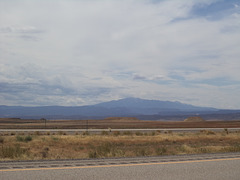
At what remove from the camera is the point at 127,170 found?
750 cm

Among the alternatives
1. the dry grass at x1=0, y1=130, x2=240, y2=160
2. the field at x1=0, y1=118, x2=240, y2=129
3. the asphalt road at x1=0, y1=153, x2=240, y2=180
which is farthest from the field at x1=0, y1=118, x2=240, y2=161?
the field at x1=0, y1=118, x2=240, y2=129

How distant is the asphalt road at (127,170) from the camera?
681cm

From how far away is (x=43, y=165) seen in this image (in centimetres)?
806

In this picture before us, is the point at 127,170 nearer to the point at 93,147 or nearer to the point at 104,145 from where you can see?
the point at 104,145

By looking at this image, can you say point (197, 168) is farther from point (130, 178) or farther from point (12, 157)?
point (12, 157)

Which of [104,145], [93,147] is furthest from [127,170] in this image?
[93,147]

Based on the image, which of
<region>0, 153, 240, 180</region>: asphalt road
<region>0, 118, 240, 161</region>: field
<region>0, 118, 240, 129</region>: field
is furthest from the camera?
<region>0, 118, 240, 129</region>: field

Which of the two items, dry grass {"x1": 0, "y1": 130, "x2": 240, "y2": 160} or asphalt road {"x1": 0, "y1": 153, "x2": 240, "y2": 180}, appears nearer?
asphalt road {"x1": 0, "y1": 153, "x2": 240, "y2": 180}

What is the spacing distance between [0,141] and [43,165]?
58.7 feet

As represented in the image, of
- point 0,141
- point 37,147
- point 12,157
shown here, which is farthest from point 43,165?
point 0,141

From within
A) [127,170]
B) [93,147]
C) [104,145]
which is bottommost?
[93,147]

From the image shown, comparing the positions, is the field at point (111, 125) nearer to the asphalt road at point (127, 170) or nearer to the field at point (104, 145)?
the field at point (104, 145)

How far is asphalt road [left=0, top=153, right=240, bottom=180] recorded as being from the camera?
6812 millimetres

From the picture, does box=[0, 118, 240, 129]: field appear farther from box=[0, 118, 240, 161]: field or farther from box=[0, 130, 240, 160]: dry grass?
box=[0, 130, 240, 160]: dry grass
